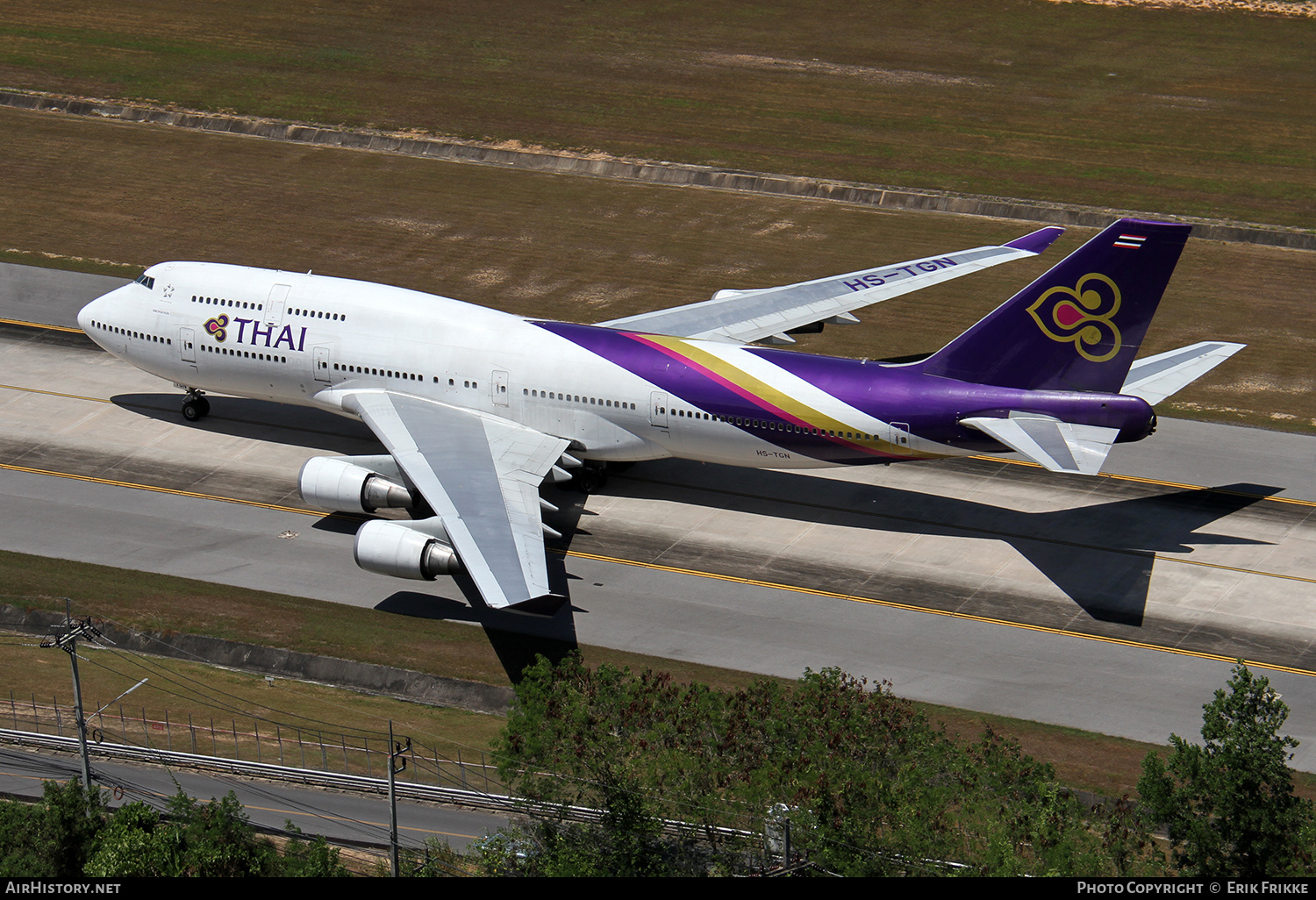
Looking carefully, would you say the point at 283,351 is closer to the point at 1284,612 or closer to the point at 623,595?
the point at 623,595

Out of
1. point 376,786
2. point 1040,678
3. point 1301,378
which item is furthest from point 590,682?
point 1301,378

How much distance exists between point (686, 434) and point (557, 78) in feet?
189

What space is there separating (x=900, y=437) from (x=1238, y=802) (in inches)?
800

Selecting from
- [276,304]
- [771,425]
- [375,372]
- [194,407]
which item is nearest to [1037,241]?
[771,425]

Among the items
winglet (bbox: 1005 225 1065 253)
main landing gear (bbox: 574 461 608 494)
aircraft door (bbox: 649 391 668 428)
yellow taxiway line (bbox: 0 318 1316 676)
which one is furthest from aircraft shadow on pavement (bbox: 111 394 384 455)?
winglet (bbox: 1005 225 1065 253)

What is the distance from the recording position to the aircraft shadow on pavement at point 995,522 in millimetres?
48344

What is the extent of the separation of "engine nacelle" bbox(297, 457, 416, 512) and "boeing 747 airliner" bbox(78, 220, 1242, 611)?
7 cm

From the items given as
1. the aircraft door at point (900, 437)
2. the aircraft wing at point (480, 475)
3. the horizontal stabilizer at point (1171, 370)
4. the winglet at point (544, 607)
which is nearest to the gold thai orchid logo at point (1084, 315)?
the horizontal stabilizer at point (1171, 370)

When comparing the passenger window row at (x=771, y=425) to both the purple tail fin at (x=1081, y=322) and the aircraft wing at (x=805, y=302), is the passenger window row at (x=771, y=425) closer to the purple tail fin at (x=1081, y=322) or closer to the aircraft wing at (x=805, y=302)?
the purple tail fin at (x=1081, y=322)

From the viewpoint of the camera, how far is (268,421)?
60.5 m

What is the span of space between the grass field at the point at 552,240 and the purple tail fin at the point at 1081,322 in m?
16.0

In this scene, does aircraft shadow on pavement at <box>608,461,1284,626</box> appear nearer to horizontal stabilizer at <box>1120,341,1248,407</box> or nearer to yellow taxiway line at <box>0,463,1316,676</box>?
yellow taxiway line at <box>0,463,1316,676</box>

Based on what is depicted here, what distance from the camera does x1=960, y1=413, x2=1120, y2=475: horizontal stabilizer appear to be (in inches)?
1793

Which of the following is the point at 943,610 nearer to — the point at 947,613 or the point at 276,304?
the point at 947,613
